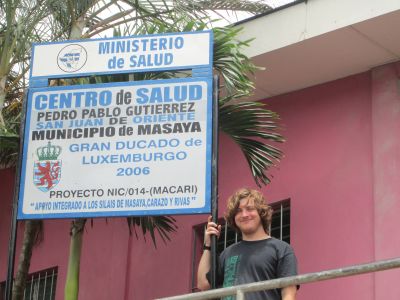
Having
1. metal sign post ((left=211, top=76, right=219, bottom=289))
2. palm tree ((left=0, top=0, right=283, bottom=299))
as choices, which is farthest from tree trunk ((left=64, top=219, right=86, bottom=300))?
metal sign post ((left=211, top=76, right=219, bottom=289))

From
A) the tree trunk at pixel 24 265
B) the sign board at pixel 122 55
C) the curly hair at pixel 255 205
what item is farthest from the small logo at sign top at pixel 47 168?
the tree trunk at pixel 24 265

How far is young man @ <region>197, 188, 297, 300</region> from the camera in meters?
5.57

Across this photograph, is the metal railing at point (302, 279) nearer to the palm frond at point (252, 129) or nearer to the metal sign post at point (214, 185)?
the metal sign post at point (214, 185)

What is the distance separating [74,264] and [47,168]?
3.98 feet

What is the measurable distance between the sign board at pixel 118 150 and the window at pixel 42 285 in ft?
13.8

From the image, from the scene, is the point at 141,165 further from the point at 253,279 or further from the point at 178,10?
the point at 178,10

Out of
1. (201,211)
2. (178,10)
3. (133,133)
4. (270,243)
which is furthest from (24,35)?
(270,243)

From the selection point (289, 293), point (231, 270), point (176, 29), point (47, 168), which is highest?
point (176, 29)

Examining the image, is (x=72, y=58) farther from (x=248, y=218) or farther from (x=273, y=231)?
(x=273, y=231)

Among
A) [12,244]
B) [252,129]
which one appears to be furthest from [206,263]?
[252,129]

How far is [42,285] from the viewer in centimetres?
1095

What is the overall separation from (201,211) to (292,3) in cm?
313

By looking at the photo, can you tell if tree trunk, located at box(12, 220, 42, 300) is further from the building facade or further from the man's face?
the man's face

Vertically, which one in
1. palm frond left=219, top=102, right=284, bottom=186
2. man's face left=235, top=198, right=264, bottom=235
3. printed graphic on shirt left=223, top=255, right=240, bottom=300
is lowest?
printed graphic on shirt left=223, top=255, right=240, bottom=300
